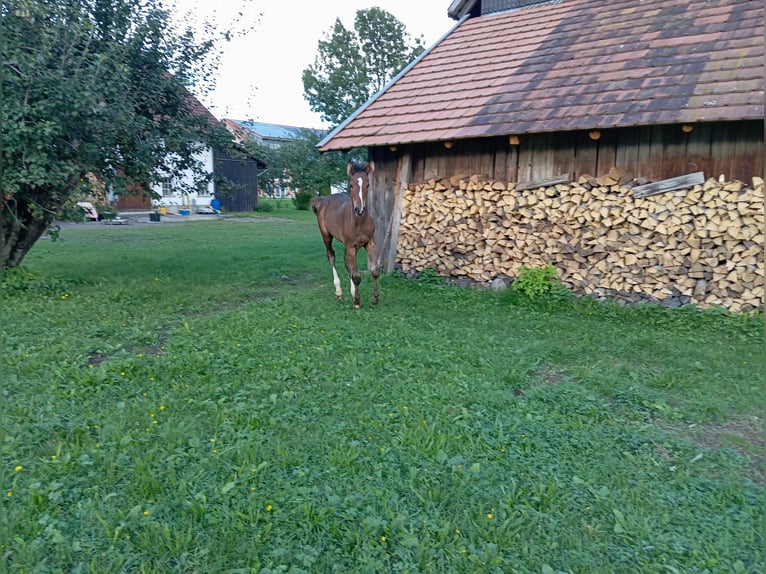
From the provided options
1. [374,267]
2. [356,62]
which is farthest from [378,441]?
[356,62]

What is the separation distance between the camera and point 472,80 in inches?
408

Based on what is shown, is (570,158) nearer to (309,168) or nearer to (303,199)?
(309,168)

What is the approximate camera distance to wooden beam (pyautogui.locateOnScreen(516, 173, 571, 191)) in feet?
28.2

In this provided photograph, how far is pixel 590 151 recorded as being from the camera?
27.5ft

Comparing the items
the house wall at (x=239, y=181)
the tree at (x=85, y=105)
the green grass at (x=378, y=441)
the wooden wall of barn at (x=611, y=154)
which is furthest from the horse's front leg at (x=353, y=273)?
the house wall at (x=239, y=181)

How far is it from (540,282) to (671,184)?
7.56ft

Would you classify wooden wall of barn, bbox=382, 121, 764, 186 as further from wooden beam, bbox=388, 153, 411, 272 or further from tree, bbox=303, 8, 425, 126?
tree, bbox=303, 8, 425, 126

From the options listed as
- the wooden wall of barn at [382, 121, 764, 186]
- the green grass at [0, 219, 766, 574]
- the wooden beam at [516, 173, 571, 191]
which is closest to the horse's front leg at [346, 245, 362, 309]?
the green grass at [0, 219, 766, 574]

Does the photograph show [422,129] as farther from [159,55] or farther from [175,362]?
[175,362]

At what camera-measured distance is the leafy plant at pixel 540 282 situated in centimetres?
856

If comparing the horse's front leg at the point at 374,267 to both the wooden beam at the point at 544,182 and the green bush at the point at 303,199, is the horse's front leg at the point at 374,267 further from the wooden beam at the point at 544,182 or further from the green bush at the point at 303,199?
the green bush at the point at 303,199

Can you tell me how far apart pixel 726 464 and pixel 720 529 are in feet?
2.71

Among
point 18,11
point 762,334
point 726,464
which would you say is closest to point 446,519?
point 726,464

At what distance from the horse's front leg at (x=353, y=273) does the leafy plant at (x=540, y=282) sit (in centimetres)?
268
